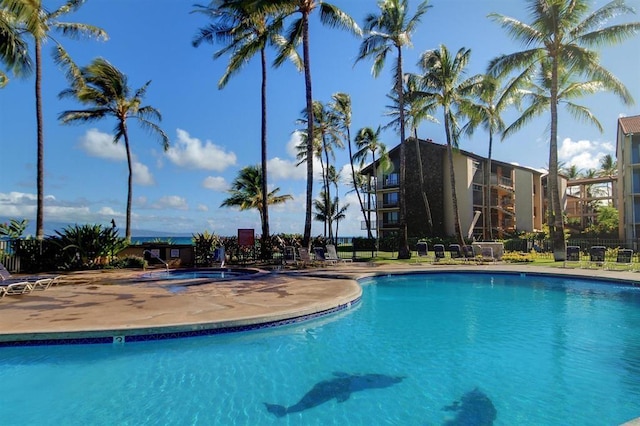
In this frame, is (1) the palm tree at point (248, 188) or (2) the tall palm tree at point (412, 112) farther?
(1) the palm tree at point (248, 188)

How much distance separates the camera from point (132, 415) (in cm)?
414

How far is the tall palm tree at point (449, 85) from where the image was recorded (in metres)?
23.9

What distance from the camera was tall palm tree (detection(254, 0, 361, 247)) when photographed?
1656 centimetres

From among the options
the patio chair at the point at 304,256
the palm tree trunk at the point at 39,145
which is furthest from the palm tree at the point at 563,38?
the palm tree trunk at the point at 39,145

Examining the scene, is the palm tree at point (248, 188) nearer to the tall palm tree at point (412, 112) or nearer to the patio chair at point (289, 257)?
the tall palm tree at point (412, 112)

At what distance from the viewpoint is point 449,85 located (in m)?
24.2

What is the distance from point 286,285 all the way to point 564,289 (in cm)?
958

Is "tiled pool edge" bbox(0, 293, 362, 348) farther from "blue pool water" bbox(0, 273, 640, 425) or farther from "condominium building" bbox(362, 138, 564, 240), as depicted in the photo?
"condominium building" bbox(362, 138, 564, 240)

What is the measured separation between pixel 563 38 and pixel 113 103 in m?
25.9

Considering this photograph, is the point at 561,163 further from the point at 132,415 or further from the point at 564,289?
the point at 132,415

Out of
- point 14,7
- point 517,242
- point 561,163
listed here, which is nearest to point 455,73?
point 517,242

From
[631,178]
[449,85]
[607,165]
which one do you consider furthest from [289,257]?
[607,165]

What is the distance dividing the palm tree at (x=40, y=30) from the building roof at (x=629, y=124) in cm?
3459

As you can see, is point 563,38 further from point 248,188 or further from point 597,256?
point 248,188
